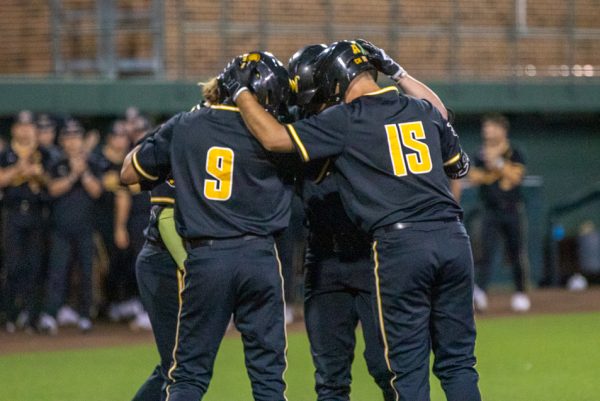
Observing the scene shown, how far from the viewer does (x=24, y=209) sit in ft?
37.0

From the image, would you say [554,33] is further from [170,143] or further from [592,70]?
[170,143]

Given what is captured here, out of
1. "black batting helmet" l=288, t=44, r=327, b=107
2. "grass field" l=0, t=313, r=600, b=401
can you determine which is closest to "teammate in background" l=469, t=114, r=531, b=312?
"grass field" l=0, t=313, r=600, b=401

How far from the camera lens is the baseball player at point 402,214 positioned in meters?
5.36

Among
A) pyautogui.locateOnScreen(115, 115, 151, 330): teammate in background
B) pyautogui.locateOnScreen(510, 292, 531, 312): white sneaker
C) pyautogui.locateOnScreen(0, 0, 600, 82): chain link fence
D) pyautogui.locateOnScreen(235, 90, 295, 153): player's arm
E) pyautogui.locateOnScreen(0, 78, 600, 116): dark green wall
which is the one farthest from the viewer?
pyautogui.locateOnScreen(0, 0, 600, 82): chain link fence

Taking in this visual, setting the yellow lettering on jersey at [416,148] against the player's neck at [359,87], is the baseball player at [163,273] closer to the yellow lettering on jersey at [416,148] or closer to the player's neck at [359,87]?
the player's neck at [359,87]

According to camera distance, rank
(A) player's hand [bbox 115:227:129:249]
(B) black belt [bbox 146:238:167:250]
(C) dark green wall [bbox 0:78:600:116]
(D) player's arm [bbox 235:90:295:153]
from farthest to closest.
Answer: (C) dark green wall [bbox 0:78:600:116] → (A) player's hand [bbox 115:227:129:249] → (B) black belt [bbox 146:238:167:250] → (D) player's arm [bbox 235:90:295:153]

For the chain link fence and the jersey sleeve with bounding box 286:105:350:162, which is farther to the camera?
the chain link fence

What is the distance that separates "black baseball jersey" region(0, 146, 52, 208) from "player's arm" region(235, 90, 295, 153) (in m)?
6.20

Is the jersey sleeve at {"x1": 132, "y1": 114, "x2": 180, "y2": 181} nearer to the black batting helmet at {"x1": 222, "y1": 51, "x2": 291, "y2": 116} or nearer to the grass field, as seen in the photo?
the black batting helmet at {"x1": 222, "y1": 51, "x2": 291, "y2": 116}

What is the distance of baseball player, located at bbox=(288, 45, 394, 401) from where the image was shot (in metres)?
5.99

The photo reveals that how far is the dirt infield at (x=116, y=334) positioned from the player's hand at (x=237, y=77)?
552 centimetres

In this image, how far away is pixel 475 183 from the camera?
12344 millimetres

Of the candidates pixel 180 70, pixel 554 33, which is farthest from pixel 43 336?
pixel 554 33

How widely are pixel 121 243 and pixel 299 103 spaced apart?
5927mm
